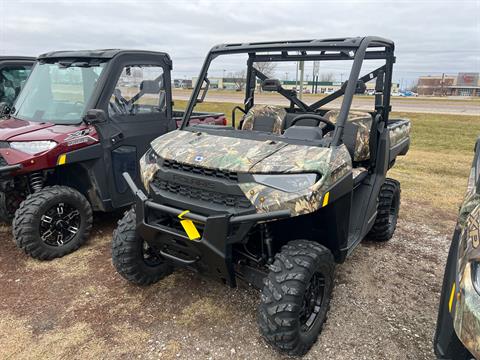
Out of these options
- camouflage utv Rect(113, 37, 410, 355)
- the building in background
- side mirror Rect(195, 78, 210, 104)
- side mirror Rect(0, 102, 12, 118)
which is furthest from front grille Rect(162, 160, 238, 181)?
the building in background

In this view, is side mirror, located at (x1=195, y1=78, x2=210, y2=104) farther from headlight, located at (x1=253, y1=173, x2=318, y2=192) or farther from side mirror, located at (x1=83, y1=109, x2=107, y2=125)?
headlight, located at (x1=253, y1=173, x2=318, y2=192)

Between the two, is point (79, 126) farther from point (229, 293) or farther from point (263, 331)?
point (263, 331)

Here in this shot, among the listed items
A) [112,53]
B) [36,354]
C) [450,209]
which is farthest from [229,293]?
[450,209]

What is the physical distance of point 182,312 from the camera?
3188 mm

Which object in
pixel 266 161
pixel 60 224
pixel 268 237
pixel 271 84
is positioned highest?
pixel 271 84

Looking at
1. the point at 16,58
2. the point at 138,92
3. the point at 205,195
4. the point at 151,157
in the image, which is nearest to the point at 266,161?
the point at 205,195

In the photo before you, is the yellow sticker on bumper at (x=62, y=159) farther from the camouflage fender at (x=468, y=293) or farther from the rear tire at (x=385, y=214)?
the camouflage fender at (x=468, y=293)

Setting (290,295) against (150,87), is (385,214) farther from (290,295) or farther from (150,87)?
(150,87)

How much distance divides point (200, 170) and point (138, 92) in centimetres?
256

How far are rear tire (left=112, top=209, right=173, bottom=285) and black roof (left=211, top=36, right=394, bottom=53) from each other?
1.67m

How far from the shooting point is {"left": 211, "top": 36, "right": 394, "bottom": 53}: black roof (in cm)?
303

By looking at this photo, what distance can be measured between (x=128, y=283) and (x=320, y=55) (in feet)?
9.00

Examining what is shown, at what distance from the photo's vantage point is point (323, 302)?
2932 millimetres

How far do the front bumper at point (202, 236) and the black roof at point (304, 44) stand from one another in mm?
1444
